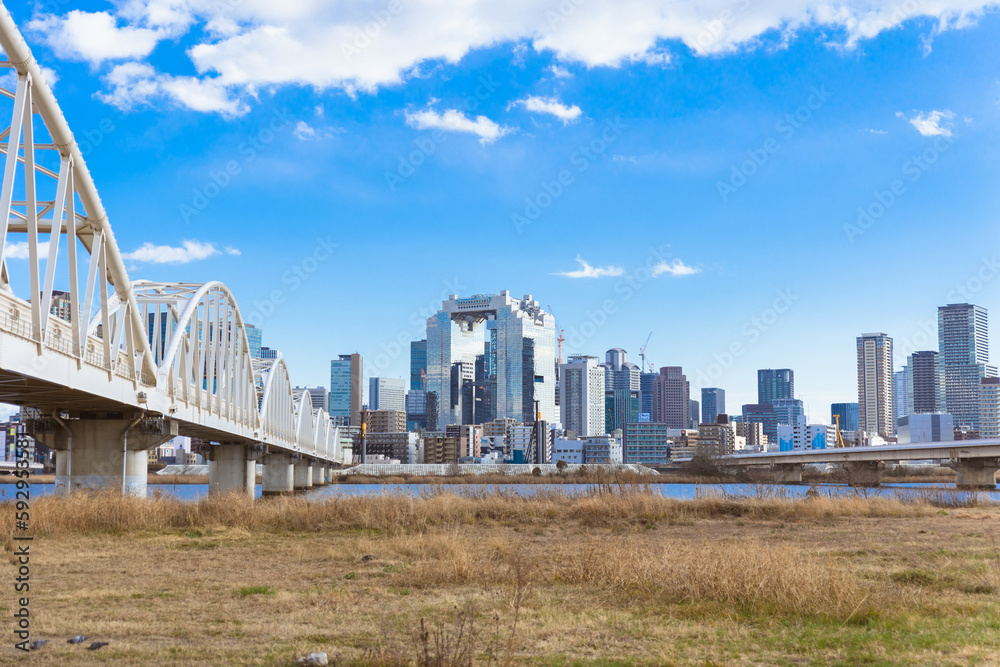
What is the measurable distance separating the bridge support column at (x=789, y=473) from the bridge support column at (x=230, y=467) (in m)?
92.3

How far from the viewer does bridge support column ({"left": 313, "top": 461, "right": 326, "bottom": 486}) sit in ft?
444

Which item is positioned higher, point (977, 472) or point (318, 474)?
point (977, 472)

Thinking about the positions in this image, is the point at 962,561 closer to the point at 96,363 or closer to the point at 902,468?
the point at 96,363

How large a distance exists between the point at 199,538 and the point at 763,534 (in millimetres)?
16692

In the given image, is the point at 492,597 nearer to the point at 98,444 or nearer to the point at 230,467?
the point at 98,444

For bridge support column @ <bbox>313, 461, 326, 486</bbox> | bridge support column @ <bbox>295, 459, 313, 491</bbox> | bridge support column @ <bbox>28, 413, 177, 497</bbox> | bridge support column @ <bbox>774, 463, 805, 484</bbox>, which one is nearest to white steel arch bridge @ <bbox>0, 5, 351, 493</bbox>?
bridge support column @ <bbox>28, 413, 177, 497</bbox>

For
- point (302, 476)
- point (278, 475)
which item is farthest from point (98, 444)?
point (302, 476)

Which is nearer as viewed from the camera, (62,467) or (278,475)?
(62,467)

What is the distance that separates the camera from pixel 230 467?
237 feet

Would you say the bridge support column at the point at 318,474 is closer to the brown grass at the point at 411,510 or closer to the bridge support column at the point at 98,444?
the bridge support column at the point at 98,444

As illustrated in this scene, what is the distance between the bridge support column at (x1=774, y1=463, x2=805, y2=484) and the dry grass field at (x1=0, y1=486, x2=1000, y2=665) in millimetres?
118124

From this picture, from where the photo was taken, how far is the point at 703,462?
164375mm

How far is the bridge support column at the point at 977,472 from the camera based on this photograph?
10231 cm

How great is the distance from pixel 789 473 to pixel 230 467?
320 ft
